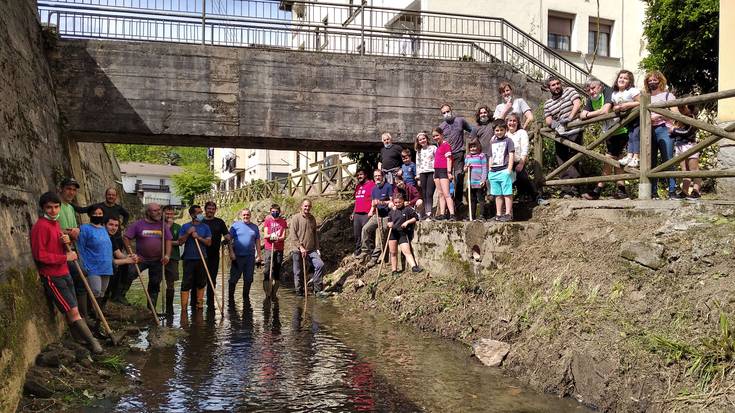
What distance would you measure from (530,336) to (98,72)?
10036mm

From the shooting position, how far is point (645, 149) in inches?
348

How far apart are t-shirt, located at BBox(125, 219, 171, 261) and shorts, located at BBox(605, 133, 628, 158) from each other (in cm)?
753

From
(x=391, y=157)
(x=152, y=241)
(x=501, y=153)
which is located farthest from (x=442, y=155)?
(x=152, y=241)

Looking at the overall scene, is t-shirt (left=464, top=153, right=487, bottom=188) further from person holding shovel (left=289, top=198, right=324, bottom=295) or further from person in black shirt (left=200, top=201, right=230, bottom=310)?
person in black shirt (left=200, top=201, right=230, bottom=310)

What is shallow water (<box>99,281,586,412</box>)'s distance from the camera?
641 centimetres

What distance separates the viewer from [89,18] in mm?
13461

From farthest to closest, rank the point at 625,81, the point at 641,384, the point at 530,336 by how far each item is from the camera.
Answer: the point at 625,81, the point at 530,336, the point at 641,384

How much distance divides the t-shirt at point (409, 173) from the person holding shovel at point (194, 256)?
4.07 metres

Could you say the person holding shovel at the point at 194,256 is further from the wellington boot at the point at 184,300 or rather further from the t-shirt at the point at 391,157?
the t-shirt at the point at 391,157

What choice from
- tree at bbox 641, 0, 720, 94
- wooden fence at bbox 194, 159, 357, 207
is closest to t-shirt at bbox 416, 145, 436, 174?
tree at bbox 641, 0, 720, 94

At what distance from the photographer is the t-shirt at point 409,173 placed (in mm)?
13734

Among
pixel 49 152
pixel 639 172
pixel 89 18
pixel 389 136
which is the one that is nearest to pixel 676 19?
pixel 389 136

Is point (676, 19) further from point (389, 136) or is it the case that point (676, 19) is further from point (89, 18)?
point (89, 18)

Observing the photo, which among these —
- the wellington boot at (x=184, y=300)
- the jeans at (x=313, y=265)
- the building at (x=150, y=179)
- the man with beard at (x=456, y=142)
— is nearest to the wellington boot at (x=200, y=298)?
the wellington boot at (x=184, y=300)
